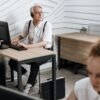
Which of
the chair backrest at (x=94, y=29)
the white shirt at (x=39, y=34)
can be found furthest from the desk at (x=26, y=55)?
the chair backrest at (x=94, y=29)

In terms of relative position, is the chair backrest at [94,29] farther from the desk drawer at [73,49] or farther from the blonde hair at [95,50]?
the blonde hair at [95,50]

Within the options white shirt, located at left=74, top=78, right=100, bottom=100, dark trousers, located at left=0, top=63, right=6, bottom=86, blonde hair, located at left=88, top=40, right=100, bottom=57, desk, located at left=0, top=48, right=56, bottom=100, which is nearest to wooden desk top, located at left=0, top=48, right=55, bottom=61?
desk, located at left=0, top=48, right=56, bottom=100

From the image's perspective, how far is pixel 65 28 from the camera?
4.98 m

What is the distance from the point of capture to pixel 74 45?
14.5 ft

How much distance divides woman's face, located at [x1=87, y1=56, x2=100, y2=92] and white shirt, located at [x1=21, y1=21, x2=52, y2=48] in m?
2.57

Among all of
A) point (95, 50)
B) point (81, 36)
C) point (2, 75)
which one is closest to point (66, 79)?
point (81, 36)

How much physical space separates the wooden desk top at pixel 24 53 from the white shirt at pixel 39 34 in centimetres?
26

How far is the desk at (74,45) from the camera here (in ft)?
13.8

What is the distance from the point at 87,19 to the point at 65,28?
0.55 meters

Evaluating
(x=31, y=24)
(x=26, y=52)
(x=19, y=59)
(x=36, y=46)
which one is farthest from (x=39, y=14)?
(x=19, y=59)

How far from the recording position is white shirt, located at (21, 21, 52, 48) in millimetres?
3501

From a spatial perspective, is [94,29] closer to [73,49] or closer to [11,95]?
[73,49]

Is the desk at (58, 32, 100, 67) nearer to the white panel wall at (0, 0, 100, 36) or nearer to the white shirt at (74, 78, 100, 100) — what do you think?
the white panel wall at (0, 0, 100, 36)

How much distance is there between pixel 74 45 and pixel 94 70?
11.6 ft
